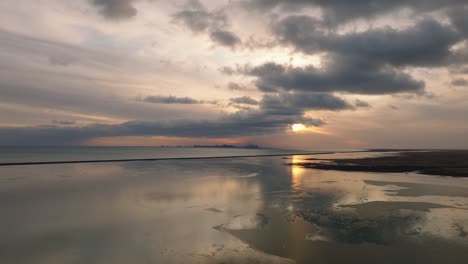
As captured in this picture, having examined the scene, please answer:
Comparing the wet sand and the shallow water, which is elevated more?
the wet sand


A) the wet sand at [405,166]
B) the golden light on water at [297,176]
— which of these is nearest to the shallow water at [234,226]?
the golden light on water at [297,176]

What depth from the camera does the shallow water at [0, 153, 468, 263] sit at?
14898mm

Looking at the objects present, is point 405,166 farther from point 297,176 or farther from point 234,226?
point 234,226

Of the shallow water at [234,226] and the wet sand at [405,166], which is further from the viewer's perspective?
the wet sand at [405,166]

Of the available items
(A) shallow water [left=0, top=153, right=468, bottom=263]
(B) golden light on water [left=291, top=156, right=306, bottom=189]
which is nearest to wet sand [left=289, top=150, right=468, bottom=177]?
(B) golden light on water [left=291, top=156, right=306, bottom=189]

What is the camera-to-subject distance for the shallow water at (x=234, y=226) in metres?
14.9

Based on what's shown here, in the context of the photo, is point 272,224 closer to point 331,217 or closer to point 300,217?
point 300,217

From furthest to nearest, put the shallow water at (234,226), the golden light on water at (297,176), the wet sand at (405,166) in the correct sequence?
1. the wet sand at (405,166)
2. the golden light on water at (297,176)
3. the shallow water at (234,226)

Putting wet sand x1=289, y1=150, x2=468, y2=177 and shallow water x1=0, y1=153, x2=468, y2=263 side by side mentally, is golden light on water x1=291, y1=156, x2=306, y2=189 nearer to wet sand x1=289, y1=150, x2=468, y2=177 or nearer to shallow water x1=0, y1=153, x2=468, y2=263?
shallow water x1=0, y1=153, x2=468, y2=263

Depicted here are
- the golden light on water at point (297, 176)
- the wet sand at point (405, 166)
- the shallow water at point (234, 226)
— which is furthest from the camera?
the wet sand at point (405, 166)

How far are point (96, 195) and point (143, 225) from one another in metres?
15.7

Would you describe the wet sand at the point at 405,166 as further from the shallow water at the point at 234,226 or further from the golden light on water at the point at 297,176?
the shallow water at the point at 234,226

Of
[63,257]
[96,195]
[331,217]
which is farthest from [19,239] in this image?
[331,217]

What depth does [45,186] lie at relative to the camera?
128 ft
